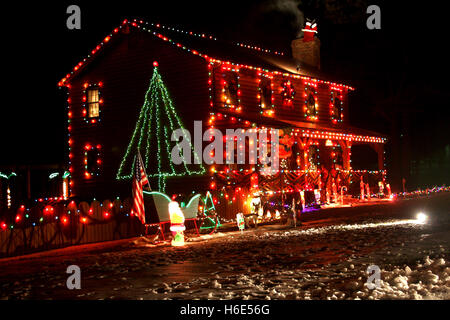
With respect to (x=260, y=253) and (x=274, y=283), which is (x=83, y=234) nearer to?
(x=260, y=253)

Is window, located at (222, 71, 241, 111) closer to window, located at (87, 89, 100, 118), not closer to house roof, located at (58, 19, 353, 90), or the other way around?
house roof, located at (58, 19, 353, 90)

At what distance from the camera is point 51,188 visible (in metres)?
36.8

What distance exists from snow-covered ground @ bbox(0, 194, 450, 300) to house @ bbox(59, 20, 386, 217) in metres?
8.11

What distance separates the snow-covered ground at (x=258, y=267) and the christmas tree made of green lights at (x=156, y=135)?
10.4 m

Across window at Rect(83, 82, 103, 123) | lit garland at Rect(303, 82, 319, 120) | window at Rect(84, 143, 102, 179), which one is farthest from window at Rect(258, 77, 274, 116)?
Result: window at Rect(84, 143, 102, 179)

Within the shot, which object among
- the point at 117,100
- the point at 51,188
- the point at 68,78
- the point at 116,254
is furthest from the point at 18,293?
the point at 51,188

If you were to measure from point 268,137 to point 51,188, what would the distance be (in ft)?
51.2

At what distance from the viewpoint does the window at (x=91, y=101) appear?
29.2 m

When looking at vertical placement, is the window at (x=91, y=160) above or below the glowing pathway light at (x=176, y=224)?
above

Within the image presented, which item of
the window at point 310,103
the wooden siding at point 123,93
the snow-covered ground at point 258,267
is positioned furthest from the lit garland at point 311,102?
the snow-covered ground at point 258,267

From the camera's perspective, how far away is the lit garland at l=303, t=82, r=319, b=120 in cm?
3325

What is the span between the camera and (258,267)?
9.88 m

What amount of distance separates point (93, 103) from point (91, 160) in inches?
115

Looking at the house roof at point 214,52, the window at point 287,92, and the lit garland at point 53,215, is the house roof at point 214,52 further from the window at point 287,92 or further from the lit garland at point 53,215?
the lit garland at point 53,215
